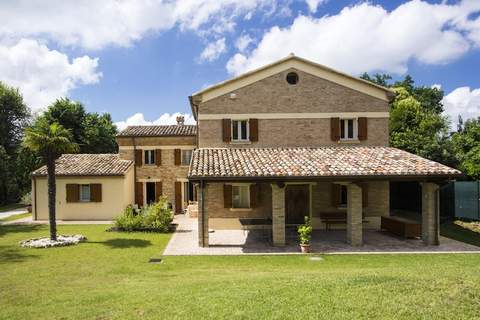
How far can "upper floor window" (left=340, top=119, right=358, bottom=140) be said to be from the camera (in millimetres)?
17922

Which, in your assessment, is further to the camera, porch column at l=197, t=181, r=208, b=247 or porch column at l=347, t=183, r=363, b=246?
porch column at l=347, t=183, r=363, b=246

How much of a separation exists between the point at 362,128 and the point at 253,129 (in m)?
5.86

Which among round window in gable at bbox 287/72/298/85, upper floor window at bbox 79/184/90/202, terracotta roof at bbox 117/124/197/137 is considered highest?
round window in gable at bbox 287/72/298/85

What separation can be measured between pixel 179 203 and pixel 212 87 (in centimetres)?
1053

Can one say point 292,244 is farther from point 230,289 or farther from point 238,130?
point 230,289

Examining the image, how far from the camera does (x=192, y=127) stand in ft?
86.4

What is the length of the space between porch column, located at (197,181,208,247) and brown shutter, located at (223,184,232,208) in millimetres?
3599

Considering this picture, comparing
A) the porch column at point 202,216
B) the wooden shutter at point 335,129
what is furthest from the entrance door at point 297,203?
the porch column at point 202,216

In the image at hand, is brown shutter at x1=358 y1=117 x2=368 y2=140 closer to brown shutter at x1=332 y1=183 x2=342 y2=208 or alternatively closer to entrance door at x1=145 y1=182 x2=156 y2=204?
brown shutter at x1=332 y1=183 x2=342 y2=208

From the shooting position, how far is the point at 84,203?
2175cm

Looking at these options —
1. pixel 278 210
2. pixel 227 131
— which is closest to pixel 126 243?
pixel 278 210

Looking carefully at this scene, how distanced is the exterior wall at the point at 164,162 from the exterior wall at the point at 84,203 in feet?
9.29

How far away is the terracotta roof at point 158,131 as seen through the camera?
24531 millimetres

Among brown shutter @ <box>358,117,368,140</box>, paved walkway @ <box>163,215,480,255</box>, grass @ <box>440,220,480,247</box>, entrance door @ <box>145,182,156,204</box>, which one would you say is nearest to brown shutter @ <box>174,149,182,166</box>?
entrance door @ <box>145,182,156,204</box>
